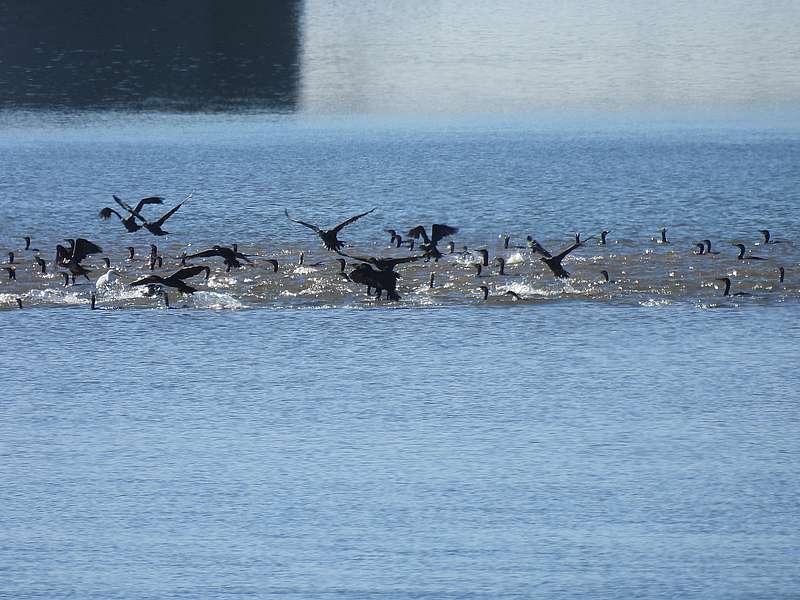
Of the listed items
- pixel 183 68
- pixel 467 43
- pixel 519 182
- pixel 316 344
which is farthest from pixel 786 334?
pixel 467 43

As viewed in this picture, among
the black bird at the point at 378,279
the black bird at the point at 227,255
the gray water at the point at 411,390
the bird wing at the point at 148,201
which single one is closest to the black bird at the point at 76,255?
the gray water at the point at 411,390

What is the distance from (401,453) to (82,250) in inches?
540

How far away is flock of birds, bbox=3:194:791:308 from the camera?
29609 mm

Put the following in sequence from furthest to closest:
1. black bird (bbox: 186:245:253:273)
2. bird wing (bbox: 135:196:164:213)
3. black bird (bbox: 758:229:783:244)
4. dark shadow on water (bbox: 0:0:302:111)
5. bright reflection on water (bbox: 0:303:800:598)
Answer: dark shadow on water (bbox: 0:0:302:111)
black bird (bbox: 758:229:783:244)
bird wing (bbox: 135:196:164:213)
black bird (bbox: 186:245:253:273)
bright reflection on water (bbox: 0:303:800:598)

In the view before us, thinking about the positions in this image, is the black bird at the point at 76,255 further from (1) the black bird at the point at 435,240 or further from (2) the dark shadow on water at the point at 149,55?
(2) the dark shadow on water at the point at 149,55

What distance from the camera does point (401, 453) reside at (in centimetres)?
2114

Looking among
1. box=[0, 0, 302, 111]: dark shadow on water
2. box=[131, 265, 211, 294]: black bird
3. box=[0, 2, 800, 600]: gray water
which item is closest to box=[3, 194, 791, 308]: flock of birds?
box=[131, 265, 211, 294]: black bird

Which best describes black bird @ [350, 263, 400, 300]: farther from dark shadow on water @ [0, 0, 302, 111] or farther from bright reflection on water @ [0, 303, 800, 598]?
dark shadow on water @ [0, 0, 302, 111]

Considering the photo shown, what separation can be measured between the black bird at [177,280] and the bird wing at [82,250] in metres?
2.08

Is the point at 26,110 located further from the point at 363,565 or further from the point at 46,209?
the point at 363,565

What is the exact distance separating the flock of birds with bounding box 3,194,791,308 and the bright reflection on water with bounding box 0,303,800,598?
3.80ft

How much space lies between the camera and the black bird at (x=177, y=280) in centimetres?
2944

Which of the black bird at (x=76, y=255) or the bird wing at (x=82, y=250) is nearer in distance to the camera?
the black bird at (x=76, y=255)

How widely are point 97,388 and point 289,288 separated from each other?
273 inches
